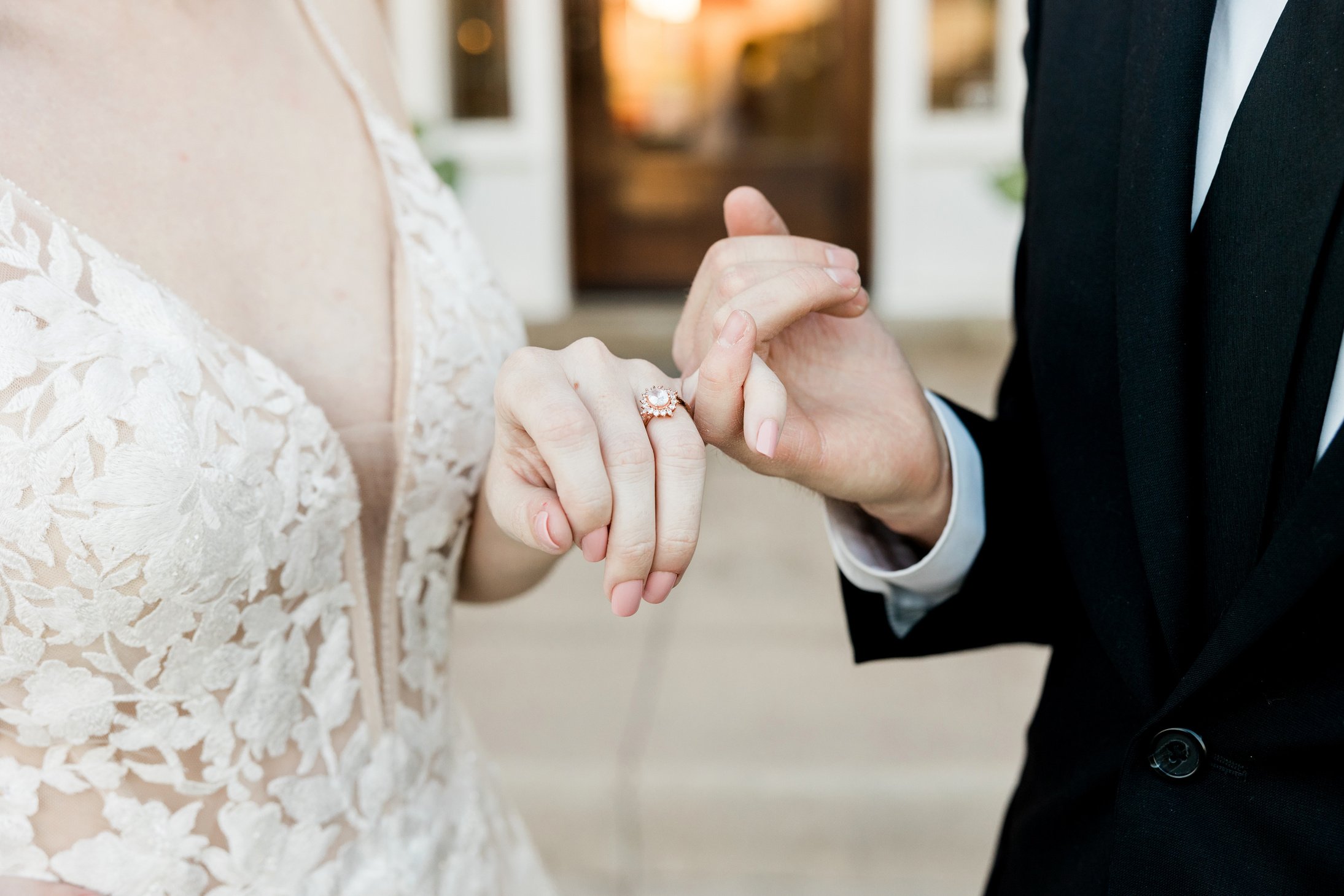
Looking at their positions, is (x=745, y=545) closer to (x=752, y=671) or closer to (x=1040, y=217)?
(x=752, y=671)

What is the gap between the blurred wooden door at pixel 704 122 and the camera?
20.5ft

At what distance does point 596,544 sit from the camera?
816 mm

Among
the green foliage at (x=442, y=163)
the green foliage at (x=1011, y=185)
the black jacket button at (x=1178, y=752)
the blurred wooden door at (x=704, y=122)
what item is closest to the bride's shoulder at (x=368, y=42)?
the black jacket button at (x=1178, y=752)

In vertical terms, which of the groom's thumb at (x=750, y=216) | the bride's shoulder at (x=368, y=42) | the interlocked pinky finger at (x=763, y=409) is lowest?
the interlocked pinky finger at (x=763, y=409)

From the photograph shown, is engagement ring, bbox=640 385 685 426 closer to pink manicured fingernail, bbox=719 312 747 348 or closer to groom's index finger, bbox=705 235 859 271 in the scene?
pink manicured fingernail, bbox=719 312 747 348

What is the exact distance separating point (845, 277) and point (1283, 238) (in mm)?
348

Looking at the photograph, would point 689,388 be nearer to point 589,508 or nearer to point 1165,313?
point 589,508

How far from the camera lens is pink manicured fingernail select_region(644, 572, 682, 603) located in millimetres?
820

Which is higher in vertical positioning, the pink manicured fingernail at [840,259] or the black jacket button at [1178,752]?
the pink manicured fingernail at [840,259]

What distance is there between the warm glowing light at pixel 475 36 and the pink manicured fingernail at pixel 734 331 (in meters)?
6.02

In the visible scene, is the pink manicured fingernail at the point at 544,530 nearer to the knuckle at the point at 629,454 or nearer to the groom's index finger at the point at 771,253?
the knuckle at the point at 629,454

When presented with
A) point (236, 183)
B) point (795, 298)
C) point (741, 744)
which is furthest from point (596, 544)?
point (741, 744)

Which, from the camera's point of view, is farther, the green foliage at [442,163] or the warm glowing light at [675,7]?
the warm glowing light at [675,7]

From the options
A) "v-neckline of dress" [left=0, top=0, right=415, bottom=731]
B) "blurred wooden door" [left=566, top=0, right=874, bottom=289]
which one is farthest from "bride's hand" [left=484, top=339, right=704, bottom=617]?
"blurred wooden door" [left=566, top=0, right=874, bottom=289]
